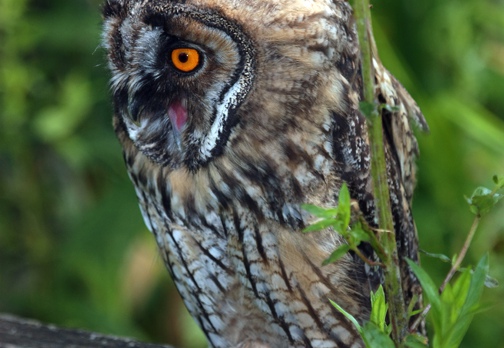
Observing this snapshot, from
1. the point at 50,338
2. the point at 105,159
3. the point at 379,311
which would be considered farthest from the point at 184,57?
the point at 105,159

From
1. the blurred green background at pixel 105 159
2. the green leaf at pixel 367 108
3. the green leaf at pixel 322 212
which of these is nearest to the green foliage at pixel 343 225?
the green leaf at pixel 322 212

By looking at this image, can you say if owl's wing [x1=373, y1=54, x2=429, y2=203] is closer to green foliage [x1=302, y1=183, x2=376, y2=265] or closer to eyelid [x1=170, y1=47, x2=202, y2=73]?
eyelid [x1=170, y1=47, x2=202, y2=73]

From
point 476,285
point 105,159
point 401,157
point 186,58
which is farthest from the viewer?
point 105,159

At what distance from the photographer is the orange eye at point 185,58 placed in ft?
5.08

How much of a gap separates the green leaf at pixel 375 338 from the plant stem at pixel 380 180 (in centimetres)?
7

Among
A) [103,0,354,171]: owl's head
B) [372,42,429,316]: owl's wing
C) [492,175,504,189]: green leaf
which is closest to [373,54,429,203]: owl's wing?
[372,42,429,316]: owl's wing

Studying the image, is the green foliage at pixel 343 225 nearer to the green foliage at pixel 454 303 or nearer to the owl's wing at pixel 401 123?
the green foliage at pixel 454 303

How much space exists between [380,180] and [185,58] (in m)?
0.61

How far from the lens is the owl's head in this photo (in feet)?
4.99

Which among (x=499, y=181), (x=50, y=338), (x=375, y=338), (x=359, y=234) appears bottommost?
(x=50, y=338)

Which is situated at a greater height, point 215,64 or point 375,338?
point 215,64

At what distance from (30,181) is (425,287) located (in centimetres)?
237

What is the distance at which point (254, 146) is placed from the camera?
1631 millimetres

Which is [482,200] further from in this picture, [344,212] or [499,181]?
[344,212]
